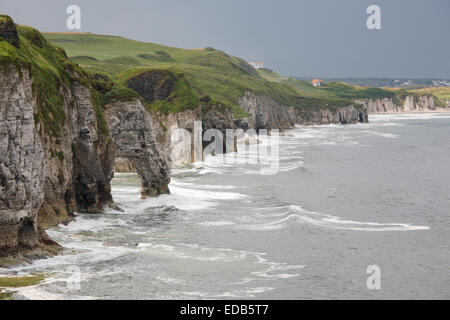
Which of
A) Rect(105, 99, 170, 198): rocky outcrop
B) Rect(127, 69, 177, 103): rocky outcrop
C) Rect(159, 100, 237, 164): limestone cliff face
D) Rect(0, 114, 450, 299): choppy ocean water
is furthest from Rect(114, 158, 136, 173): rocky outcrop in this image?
Rect(127, 69, 177, 103): rocky outcrop

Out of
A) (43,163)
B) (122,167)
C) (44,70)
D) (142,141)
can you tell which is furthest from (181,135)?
(43,163)

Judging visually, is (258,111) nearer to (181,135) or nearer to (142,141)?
(181,135)

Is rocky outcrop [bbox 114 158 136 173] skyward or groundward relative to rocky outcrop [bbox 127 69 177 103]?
groundward

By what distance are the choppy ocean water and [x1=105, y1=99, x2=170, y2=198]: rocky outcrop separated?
1910 mm

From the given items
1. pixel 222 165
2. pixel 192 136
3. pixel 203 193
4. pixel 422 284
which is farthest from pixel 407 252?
pixel 192 136

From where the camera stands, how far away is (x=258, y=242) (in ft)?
123

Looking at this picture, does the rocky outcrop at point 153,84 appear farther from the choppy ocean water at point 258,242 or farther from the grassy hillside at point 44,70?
the grassy hillside at point 44,70

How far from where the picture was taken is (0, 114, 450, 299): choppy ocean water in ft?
90.7

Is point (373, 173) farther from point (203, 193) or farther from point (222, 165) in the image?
point (203, 193)

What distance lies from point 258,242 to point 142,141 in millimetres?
18004

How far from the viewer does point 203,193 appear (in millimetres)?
57750

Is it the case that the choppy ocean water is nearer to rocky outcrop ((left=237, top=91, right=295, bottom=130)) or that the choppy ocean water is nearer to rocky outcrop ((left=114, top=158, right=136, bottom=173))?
rocky outcrop ((left=114, top=158, right=136, bottom=173))

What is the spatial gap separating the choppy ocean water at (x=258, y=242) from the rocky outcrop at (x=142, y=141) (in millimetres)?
1910

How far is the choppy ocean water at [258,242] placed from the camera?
2764cm
